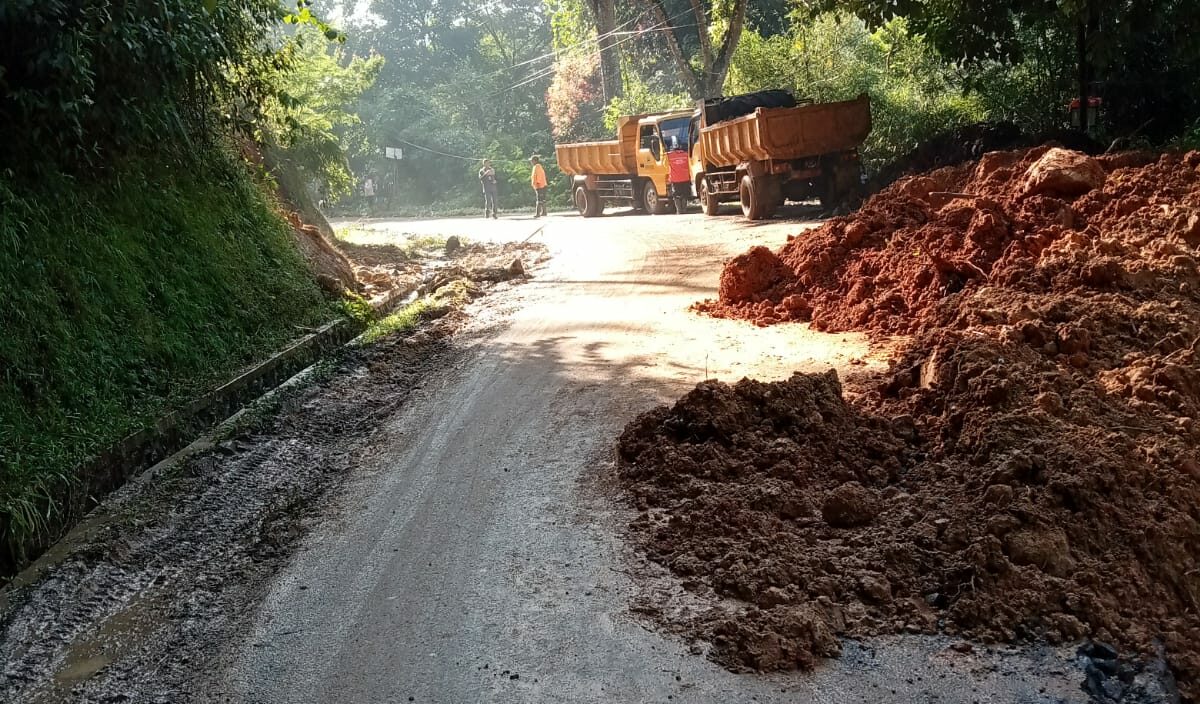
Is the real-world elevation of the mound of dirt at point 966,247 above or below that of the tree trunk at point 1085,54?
below

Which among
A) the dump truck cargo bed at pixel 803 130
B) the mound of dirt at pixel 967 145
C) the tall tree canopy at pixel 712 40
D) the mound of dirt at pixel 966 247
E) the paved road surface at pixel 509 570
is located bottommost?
the paved road surface at pixel 509 570

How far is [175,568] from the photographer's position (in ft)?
18.6

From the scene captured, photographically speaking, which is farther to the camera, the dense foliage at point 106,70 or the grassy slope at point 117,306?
the dense foliage at point 106,70

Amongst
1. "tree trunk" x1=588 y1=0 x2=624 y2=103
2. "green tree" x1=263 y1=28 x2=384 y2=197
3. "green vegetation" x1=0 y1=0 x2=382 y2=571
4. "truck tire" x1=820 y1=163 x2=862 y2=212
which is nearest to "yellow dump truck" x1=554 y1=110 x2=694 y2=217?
"truck tire" x1=820 y1=163 x2=862 y2=212

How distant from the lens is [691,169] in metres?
25.4

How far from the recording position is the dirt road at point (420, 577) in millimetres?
4191

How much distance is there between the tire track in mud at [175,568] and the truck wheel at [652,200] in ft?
66.4

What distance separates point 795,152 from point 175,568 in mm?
16368

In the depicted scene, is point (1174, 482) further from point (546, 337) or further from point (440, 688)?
point (546, 337)

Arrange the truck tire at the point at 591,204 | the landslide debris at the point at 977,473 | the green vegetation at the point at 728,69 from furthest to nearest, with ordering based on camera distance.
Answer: the truck tire at the point at 591,204
the green vegetation at the point at 728,69
the landslide debris at the point at 977,473

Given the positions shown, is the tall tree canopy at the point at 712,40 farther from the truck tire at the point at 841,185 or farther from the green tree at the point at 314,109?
the green tree at the point at 314,109

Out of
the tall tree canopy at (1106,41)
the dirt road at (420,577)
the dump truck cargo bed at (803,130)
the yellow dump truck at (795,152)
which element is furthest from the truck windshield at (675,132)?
the dirt road at (420,577)

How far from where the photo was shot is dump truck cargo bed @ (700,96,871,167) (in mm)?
19641

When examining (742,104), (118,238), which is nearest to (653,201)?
(742,104)
